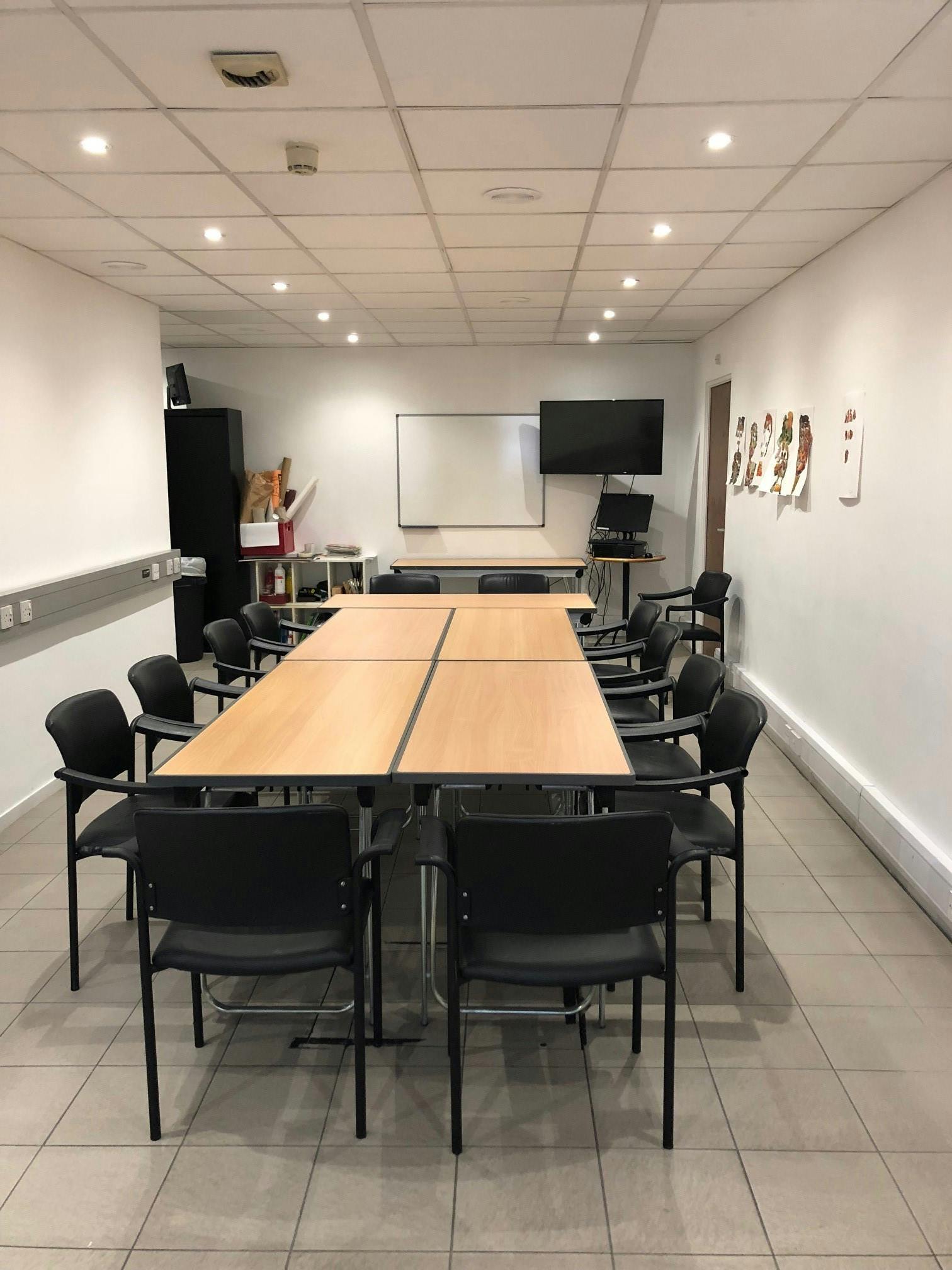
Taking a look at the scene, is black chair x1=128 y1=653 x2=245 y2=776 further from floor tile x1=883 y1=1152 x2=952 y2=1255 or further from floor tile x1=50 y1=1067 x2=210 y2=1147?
floor tile x1=883 y1=1152 x2=952 y2=1255

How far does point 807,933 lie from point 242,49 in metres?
3.32

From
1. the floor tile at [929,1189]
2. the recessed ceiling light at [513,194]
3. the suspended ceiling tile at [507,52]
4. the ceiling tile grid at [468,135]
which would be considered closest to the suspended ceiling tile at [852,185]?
the ceiling tile grid at [468,135]

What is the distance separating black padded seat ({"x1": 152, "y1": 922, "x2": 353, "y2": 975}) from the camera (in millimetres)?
2191

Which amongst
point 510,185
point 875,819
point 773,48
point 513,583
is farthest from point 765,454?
point 773,48

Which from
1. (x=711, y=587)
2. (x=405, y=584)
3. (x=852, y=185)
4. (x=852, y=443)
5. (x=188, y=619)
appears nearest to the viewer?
(x=852, y=185)

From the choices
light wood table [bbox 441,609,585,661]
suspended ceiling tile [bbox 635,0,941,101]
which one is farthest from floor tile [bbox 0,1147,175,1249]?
suspended ceiling tile [bbox 635,0,941,101]

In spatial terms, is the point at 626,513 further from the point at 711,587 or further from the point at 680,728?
the point at 680,728

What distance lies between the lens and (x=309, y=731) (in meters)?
2.92

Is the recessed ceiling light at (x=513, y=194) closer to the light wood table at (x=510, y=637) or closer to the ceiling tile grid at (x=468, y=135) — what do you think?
the ceiling tile grid at (x=468, y=135)

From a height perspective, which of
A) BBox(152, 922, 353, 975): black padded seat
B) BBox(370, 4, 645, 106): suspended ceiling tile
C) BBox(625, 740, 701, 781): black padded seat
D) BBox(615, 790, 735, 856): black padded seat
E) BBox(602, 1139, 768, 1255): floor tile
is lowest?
BBox(602, 1139, 768, 1255): floor tile

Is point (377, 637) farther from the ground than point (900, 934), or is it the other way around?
point (377, 637)

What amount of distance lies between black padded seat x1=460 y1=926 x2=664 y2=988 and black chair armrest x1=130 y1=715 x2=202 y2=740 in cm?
131

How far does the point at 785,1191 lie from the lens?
2111mm

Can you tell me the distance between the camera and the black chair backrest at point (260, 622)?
509 cm
